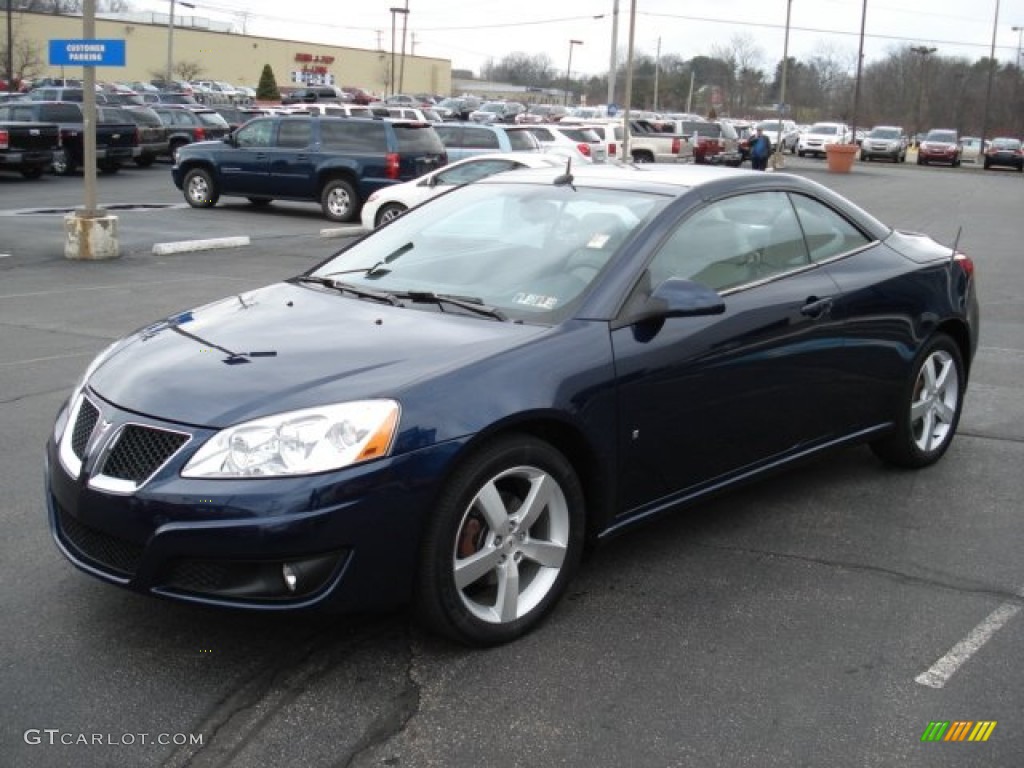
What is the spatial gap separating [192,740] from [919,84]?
295 feet

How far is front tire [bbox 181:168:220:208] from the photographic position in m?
20.9

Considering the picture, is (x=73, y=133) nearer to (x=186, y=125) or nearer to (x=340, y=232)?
(x=186, y=125)

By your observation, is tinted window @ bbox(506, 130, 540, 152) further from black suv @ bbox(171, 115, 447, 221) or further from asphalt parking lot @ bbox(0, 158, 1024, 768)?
asphalt parking lot @ bbox(0, 158, 1024, 768)

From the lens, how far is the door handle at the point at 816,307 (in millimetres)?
4746

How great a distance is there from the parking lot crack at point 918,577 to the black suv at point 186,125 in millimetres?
29925

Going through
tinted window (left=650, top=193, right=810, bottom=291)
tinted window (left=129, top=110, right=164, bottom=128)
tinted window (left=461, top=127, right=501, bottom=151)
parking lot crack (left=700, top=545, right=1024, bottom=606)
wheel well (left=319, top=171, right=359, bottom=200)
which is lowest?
parking lot crack (left=700, top=545, right=1024, bottom=606)

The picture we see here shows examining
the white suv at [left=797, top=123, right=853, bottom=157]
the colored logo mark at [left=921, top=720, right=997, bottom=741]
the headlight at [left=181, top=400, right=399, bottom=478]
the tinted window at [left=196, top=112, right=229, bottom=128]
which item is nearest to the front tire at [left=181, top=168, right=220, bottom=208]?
the tinted window at [left=196, top=112, right=229, bottom=128]

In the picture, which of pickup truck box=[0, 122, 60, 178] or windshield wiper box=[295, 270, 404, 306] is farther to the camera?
pickup truck box=[0, 122, 60, 178]

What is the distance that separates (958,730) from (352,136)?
1819cm

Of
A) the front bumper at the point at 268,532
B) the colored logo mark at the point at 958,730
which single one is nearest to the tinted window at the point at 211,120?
the front bumper at the point at 268,532

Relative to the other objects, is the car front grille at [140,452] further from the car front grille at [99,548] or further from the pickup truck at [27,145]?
the pickup truck at [27,145]

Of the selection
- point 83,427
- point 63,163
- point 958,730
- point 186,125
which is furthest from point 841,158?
point 83,427

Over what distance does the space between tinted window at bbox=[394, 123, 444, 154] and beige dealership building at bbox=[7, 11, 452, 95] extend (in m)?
55.2

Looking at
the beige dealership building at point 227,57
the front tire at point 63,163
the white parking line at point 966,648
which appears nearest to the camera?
the white parking line at point 966,648
